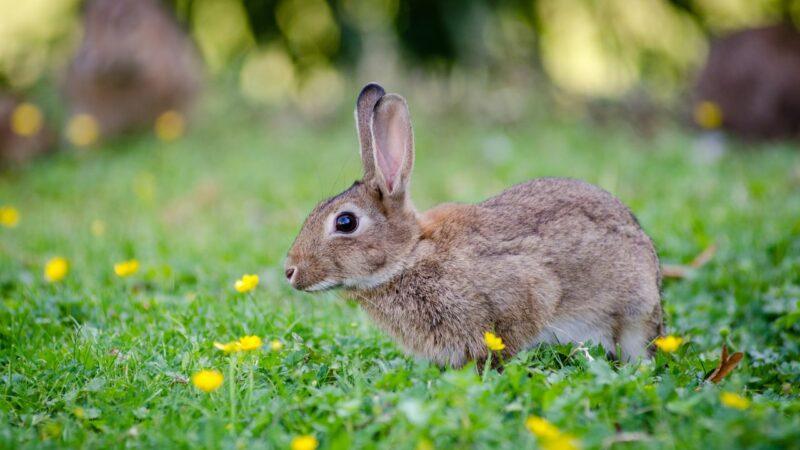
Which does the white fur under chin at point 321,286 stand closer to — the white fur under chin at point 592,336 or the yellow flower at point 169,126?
the white fur under chin at point 592,336

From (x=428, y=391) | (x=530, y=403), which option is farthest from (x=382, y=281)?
(x=530, y=403)

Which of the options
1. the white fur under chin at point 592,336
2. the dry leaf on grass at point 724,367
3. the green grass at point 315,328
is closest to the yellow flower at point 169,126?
the green grass at point 315,328

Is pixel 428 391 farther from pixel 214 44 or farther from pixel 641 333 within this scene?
pixel 214 44

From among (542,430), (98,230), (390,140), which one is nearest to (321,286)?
(390,140)

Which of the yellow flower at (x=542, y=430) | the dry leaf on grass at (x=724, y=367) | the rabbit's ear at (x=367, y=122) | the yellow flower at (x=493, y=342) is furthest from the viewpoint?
the rabbit's ear at (x=367, y=122)

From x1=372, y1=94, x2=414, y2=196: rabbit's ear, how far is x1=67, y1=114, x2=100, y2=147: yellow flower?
23.0 feet

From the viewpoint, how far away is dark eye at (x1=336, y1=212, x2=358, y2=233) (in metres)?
4.07

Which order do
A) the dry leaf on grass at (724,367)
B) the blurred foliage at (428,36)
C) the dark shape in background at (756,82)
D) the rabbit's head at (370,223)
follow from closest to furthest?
the dry leaf on grass at (724,367)
the rabbit's head at (370,223)
the dark shape in background at (756,82)
the blurred foliage at (428,36)

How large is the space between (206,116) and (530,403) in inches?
395

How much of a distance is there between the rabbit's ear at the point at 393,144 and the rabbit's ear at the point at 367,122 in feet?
0.17

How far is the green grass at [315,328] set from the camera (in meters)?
3.07

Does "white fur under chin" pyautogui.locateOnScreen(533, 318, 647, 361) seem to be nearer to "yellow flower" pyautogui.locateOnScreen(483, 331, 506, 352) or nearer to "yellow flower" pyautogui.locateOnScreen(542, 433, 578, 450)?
"yellow flower" pyautogui.locateOnScreen(483, 331, 506, 352)

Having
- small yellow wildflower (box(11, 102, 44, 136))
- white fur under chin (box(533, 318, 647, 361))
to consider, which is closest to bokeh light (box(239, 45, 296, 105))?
small yellow wildflower (box(11, 102, 44, 136))

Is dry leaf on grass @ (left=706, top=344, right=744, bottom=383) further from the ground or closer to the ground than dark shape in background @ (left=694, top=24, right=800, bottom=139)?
closer to the ground
